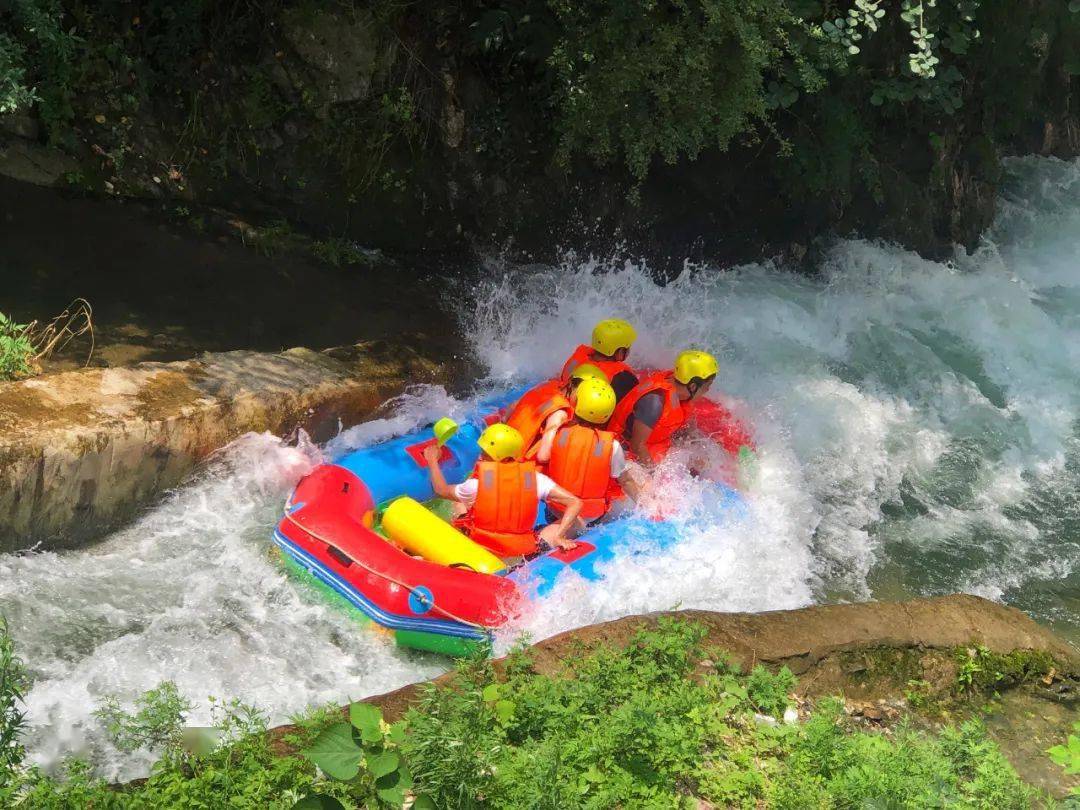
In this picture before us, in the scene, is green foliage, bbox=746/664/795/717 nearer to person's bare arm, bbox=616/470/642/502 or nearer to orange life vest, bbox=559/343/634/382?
person's bare arm, bbox=616/470/642/502

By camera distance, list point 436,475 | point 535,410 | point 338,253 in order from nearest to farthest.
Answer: point 436,475 → point 535,410 → point 338,253

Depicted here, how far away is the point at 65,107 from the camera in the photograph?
790 cm

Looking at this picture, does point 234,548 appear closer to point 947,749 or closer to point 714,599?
point 714,599

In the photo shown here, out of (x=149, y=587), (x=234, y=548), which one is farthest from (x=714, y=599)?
(x=149, y=587)

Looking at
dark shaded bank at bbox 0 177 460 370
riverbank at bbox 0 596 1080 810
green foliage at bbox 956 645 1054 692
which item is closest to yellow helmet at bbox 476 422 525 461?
riverbank at bbox 0 596 1080 810

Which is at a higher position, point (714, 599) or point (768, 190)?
point (768, 190)

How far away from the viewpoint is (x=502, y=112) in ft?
29.6

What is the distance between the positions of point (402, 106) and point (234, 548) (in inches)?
173

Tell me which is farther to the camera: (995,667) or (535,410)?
(535,410)

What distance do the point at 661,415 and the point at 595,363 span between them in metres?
0.65

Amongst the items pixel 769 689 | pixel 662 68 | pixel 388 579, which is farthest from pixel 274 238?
pixel 769 689

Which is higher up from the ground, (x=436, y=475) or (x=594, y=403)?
(x=594, y=403)

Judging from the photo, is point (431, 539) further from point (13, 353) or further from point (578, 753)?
point (13, 353)

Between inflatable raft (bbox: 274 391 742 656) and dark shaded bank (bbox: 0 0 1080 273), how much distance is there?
3223 mm
